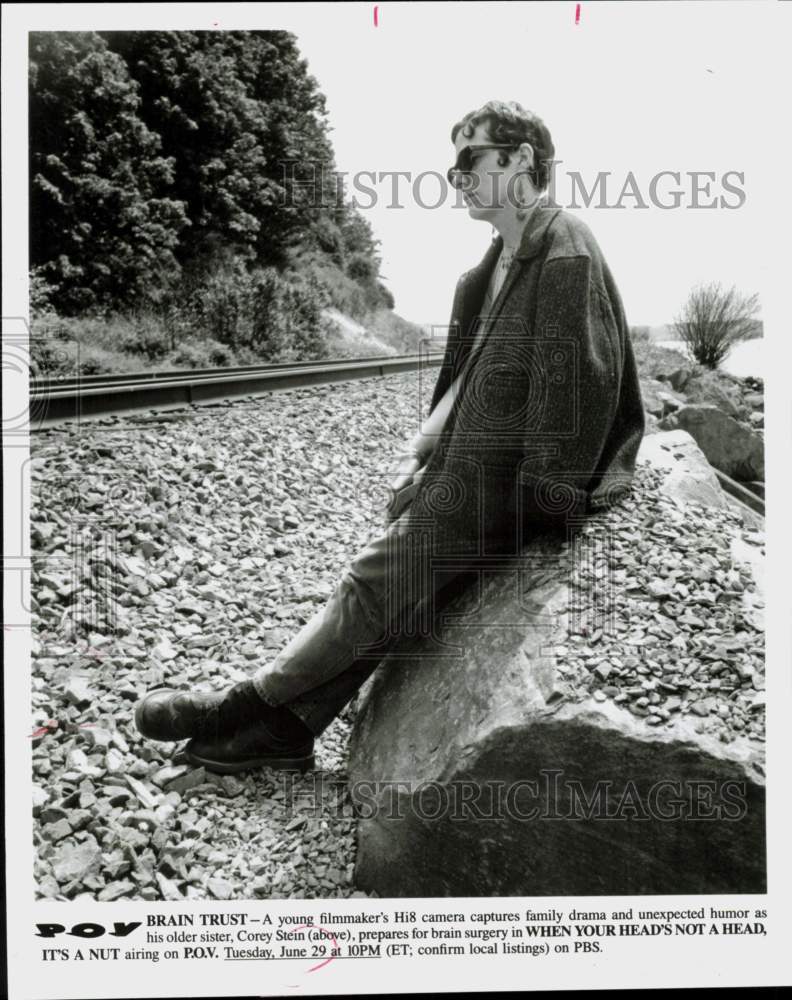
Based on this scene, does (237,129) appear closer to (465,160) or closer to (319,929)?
(465,160)

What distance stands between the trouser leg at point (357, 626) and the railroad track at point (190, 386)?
0.76 m

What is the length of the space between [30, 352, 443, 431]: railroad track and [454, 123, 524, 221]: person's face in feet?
1.75

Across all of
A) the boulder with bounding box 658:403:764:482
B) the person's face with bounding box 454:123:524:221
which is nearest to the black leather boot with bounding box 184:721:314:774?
the person's face with bounding box 454:123:524:221

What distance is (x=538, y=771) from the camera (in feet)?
7.04

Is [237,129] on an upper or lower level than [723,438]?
upper

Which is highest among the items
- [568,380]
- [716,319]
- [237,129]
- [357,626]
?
[237,129]

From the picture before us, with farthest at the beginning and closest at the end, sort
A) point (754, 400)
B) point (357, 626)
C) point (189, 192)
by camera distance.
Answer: point (189, 192), point (754, 400), point (357, 626)

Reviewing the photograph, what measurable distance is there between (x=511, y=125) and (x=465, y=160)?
6.0 inches

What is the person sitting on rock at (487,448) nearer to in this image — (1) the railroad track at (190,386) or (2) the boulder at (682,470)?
(2) the boulder at (682,470)

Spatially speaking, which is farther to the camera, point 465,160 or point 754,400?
point 754,400

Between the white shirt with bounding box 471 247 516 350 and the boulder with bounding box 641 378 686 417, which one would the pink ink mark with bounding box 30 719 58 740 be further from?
the boulder with bounding box 641 378 686 417

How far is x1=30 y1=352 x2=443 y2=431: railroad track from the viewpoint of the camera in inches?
109

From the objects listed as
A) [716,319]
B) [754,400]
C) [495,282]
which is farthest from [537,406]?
[754,400]

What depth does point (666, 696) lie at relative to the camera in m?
2.09
